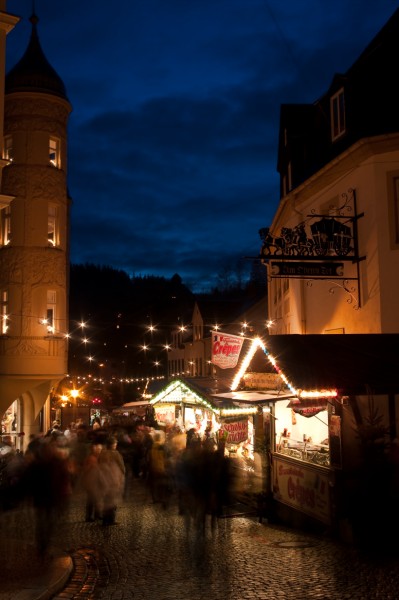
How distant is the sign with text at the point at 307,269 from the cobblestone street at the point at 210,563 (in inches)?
214

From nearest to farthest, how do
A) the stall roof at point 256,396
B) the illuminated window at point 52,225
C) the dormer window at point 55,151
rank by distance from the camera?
the stall roof at point 256,396 → the illuminated window at point 52,225 → the dormer window at point 55,151

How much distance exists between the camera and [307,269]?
1555cm

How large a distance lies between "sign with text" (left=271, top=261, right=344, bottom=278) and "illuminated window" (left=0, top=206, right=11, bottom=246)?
14.3 metres

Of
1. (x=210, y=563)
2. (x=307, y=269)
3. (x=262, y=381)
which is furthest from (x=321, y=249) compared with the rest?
(x=210, y=563)

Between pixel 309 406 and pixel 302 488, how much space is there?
5.57 ft

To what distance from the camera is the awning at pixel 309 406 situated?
1389cm

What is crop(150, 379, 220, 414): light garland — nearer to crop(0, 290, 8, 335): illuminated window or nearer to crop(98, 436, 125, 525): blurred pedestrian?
crop(0, 290, 8, 335): illuminated window

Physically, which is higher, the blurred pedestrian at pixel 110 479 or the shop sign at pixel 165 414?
the shop sign at pixel 165 414

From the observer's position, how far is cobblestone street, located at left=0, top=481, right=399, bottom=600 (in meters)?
9.10

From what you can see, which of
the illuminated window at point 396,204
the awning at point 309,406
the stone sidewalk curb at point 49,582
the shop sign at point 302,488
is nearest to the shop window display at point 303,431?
the awning at point 309,406

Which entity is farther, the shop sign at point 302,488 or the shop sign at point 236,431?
the shop sign at point 236,431

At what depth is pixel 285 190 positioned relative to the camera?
23.9m

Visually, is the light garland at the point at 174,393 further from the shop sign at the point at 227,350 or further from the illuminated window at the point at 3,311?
the illuminated window at the point at 3,311

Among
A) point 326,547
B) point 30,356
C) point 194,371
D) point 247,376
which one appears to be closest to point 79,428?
point 30,356
